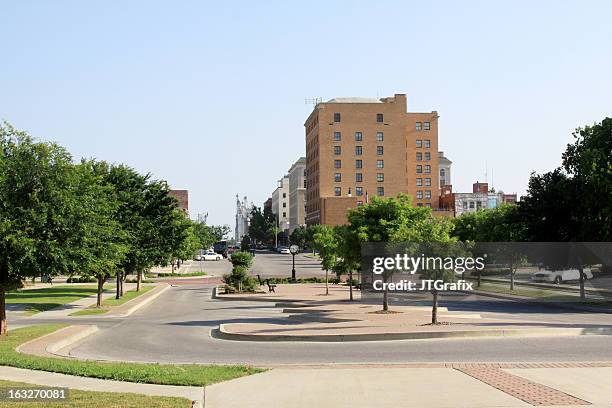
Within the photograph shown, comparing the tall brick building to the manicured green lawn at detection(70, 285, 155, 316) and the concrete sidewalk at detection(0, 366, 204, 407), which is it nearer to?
the manicured green lawn at detection(70, 285, 155, 316)

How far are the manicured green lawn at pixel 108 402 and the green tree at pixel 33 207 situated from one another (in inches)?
470

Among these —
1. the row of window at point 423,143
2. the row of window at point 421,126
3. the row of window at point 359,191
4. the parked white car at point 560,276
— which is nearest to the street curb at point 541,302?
the parked white car at point 560,276

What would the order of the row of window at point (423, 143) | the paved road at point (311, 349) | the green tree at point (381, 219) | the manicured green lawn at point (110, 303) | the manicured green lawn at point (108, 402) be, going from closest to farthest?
1. the manicured green lawn at point (108, 402)
2. the paved road at point (311, 349)
3. the green tree at point (381, 219)
4. the manicured green lawn at point (110, 303)
5. the row of window at point (423, 143)

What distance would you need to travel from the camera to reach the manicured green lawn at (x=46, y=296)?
40.4 metres

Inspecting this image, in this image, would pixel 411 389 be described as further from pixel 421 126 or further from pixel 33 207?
pixel 421 126

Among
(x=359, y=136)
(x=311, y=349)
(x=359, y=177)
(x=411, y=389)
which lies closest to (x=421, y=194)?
(x=359, y=177)

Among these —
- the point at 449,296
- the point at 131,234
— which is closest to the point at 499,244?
the point at 449,296

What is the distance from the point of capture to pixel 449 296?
46.2m

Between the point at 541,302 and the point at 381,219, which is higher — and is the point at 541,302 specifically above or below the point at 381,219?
below

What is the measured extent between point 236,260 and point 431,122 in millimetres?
98689

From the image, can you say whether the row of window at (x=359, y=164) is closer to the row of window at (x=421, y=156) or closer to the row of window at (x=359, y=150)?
the row of window at (x=359, y=150)

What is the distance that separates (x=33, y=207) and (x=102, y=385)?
12.1 metres

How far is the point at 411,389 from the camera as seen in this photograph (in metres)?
13.5

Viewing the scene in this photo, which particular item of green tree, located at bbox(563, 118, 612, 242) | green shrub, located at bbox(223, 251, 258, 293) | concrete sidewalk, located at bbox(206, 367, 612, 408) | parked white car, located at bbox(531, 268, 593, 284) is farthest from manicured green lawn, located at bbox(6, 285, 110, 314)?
parked white car, located at bbox(531, 268, 593, 284)
